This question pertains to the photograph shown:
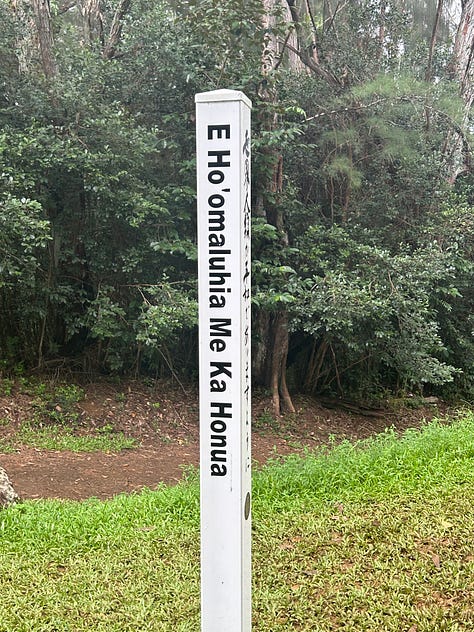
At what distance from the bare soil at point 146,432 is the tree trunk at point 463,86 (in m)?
4.05

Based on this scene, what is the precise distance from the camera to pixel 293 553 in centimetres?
366

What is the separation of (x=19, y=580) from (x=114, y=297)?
5841mm

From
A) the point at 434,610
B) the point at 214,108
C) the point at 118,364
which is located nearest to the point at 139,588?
the point at 434,610

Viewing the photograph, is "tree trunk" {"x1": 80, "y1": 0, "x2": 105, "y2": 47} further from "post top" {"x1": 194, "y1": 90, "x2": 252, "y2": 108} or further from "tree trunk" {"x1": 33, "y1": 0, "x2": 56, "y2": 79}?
"post top" {"x1": 194, "y1": 90, "x2": 252, "y2": 108}

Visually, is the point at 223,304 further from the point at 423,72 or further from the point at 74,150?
the point at 423,72

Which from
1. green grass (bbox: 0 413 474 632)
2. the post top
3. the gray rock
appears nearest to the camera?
the post top

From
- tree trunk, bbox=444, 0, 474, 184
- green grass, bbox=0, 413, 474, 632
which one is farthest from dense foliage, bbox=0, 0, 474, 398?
green grass, bbox=0, 413, 474, 632

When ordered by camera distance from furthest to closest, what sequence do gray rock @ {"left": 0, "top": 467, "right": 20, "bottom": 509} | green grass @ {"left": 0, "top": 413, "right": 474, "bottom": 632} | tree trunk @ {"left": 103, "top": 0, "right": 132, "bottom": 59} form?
tree trunk @ {"left": 103, "top": 0, "right": 132, "bottom": 59}, gray rock @ {"left": 0, "top": 467, "right": 20, "bottom": 509}, green grass @ {"left": 0, "top": 413, "right": 474, "bottom": 632}

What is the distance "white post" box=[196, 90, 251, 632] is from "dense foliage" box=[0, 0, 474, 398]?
510 centimetres

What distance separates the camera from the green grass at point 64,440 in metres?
7.38

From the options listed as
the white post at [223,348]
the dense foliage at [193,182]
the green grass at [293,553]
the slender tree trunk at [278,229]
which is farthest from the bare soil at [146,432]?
the white post at [223,348]

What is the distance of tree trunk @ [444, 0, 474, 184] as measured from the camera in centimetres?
986

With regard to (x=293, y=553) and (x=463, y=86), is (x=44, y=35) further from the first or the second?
(x=293, y=553)

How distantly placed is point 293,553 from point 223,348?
191cm
